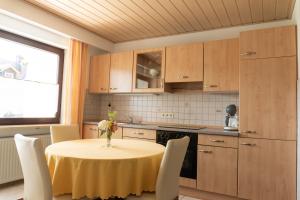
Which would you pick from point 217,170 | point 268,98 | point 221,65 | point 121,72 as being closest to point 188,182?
point 217,170

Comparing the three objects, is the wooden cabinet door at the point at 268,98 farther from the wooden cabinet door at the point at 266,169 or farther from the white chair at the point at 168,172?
the white chair at the point at 168,172

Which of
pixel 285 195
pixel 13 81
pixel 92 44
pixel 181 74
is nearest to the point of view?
pixel 285 195

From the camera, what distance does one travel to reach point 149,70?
12.0ft

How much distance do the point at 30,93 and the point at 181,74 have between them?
2.29 metres

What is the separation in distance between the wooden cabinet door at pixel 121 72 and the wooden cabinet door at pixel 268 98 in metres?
1.82

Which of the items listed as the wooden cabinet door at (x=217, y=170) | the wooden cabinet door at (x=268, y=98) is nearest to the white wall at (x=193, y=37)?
the wooden cabinet door at (x=268, y=98)

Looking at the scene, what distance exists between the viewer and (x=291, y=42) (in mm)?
2449

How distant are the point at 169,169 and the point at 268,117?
150 centimetres

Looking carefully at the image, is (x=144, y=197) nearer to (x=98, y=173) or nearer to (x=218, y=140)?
(x=98, y=173)

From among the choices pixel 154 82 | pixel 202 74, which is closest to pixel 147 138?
pixel 154 82

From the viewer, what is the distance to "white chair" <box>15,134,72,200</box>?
4.86 ft

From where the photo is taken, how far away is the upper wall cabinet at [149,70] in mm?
3473

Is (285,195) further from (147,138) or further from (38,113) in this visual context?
(38,113)

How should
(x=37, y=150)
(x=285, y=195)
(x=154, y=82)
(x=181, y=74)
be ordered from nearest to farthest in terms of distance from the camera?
(x=37, y=150) < (x=285, y=195) < (x=181, y=74) < (x=154, y=82)
